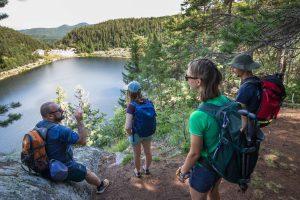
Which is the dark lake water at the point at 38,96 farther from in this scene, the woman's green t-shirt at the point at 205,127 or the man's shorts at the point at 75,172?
the woman's green t-shirt at the point at 205,127

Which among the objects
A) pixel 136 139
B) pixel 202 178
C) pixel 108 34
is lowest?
pixel 108 34

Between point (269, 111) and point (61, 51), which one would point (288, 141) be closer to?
point (269, 111)

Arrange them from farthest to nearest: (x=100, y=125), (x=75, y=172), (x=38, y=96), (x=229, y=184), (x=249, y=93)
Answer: (x=38, y=96)
(x=100, y=125)
(x=229, y=184)
(x=75, y=172)
(x=249, y=93)

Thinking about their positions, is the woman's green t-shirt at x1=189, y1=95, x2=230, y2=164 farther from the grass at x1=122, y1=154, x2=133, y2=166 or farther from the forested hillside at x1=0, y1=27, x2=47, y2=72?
the forested hillside at x1=0, y1=27, x2=47, y2=72

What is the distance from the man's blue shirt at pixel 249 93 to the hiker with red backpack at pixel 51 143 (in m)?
1.97

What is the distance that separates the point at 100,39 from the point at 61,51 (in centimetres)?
2318

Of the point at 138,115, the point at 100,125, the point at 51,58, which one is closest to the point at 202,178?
the point at 138,115

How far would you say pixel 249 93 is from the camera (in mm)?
3619

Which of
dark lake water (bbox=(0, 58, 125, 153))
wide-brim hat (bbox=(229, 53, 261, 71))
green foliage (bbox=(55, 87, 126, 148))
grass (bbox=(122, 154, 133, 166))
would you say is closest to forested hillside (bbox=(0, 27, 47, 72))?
dark lake water (bbox=(0, 58, 125, 153))

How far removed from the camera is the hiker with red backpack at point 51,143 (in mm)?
3713

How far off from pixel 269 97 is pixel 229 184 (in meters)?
1.61

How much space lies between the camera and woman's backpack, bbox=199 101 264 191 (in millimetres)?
2385

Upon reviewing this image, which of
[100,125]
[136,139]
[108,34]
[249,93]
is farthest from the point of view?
[108,34]

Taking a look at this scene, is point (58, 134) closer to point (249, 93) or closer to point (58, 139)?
point (58, 139)
